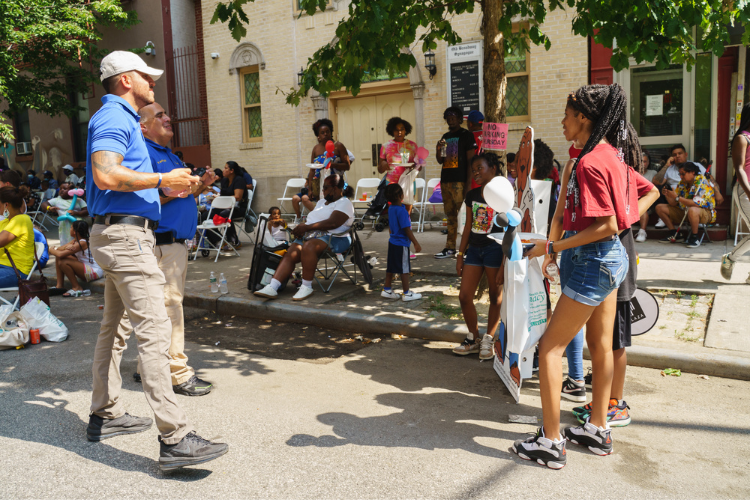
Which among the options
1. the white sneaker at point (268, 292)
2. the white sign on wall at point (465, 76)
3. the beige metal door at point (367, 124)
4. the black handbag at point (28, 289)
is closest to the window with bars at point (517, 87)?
the white sign on wall at point (465, 76)

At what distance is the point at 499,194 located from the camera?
10.2 feet

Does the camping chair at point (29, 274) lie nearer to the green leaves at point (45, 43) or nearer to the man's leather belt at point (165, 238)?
the man's leather belt at point (165, 238)

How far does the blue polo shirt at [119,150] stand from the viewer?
3146 mm

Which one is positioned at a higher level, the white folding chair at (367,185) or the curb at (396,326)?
the white folding chair at (367,185)

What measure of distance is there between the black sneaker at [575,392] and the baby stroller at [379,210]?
6868 mm

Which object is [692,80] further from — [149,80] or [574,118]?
[149,80]

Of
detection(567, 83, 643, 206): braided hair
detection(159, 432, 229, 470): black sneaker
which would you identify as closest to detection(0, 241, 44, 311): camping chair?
detection(159, 432, 229, 470): black sneaker

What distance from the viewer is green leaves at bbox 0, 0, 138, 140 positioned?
43.2 feet

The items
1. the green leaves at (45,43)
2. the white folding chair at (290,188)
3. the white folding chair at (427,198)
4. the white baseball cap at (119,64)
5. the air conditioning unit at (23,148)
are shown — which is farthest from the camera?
the air conditioning unit at (23,148)

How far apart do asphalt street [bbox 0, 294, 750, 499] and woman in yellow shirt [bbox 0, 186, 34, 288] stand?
5.12 feet

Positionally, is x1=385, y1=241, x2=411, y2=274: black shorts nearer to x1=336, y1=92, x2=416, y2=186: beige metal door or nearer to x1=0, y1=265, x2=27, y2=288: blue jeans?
x1=0, y1=265, x2=27, y2=288: blue jeans

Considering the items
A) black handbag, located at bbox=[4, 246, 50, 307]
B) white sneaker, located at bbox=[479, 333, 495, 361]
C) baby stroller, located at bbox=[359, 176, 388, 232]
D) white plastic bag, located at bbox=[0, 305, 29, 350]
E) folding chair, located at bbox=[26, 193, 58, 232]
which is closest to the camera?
white sneaker, located at bbox=[479, 333, 495, 361]

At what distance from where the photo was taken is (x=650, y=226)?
988 cm

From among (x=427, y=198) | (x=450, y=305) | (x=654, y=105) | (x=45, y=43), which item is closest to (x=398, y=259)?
(x=450, y=305)
